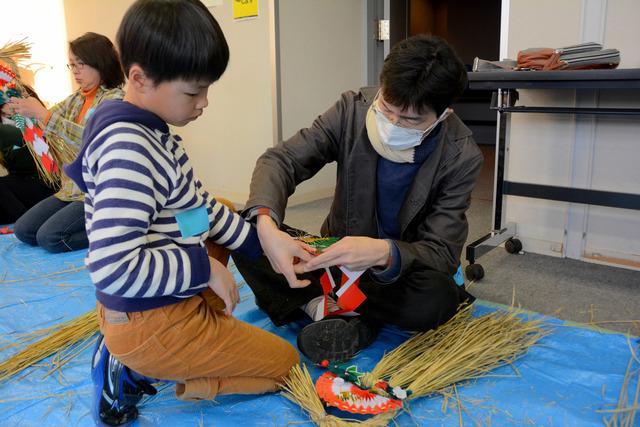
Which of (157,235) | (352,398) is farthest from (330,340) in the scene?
(157,235)

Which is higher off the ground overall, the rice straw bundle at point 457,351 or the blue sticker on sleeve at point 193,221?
the blue sticker on sleeve at point 193,221

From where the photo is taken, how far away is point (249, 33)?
11.5 ft

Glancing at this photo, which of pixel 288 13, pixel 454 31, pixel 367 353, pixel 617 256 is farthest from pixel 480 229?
pixel 454 31

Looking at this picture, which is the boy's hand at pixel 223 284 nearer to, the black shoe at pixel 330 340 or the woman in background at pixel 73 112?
the black shoe at pixel 330 340

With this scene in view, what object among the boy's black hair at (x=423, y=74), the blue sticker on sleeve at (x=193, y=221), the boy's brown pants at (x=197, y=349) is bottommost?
the boy's brown pants at (x=197, y=349)

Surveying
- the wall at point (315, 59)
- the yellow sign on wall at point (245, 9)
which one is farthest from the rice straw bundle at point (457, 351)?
the yellow sign on wall at point (245, 9)

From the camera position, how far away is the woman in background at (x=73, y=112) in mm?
2230

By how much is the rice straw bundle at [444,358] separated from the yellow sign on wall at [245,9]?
2.61 m

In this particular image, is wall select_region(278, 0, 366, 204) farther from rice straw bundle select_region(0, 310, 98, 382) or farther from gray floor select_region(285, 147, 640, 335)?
rice straw bundle select_region(0, 310, 98, 382)

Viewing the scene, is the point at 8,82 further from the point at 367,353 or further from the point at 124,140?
the point at 367,353

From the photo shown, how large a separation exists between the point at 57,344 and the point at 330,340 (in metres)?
0.81

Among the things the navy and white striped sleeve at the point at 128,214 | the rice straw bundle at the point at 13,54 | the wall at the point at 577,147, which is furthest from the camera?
the rice straw bundle at the point at 13,54

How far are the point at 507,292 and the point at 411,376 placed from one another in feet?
2.86

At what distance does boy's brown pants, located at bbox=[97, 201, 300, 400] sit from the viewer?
1.07m
